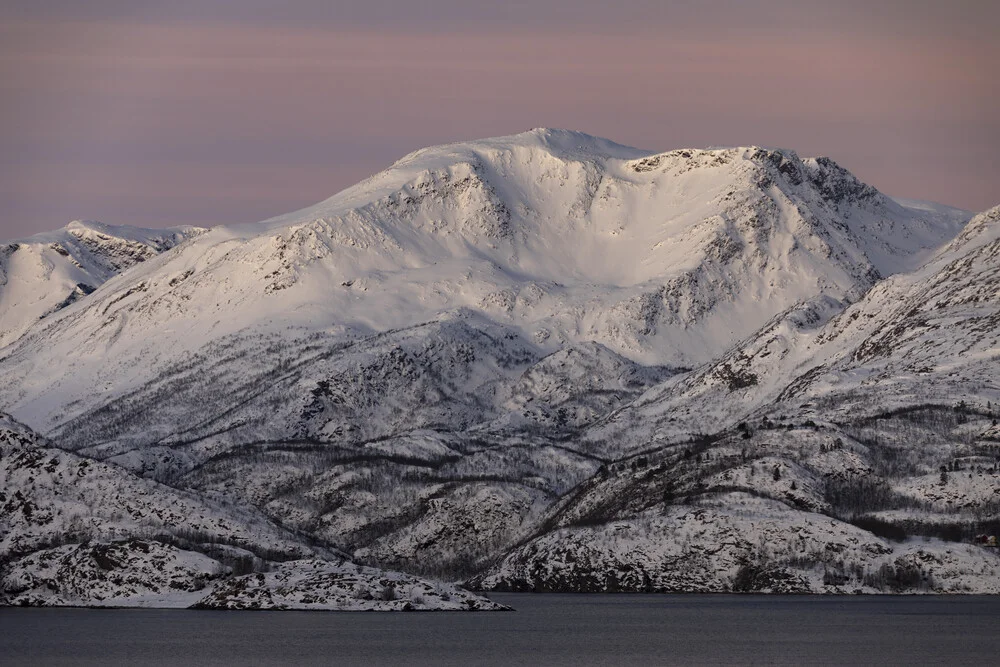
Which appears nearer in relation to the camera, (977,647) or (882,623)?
(977,647)

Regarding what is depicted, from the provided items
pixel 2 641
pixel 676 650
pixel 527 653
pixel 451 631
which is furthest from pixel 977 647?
pixel 2 641

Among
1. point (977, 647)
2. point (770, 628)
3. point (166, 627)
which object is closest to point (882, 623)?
point (770, 628)

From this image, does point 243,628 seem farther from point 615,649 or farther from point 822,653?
point 822,653

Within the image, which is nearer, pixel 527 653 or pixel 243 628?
pixel 527 653

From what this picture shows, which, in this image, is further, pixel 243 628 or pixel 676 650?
pixel 243 628

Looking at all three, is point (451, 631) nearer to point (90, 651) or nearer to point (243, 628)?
point (243, 628)

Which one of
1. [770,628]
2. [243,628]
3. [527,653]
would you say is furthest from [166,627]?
[770,628]

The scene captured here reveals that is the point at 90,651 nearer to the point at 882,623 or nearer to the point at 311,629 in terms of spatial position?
the point at 311,629
